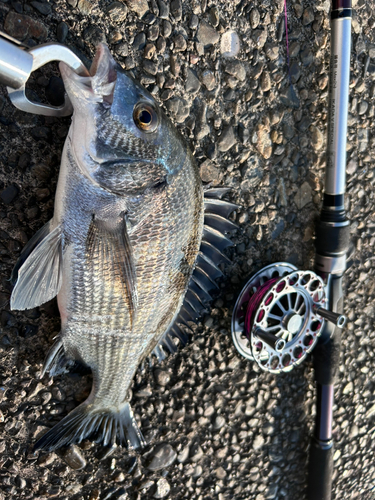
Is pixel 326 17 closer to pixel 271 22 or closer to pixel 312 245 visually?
pixel 271 22

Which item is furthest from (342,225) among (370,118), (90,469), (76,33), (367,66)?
(90,469)

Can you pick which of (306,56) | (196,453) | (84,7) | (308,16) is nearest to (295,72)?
(306,56)

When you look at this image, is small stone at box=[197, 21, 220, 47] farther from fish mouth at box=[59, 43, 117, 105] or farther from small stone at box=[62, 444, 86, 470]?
small stone at box=[62, 444, 86, 470]

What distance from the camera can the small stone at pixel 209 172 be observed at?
1.09 meters

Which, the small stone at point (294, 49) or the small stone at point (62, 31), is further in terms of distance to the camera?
the small stone at point (294, 49)

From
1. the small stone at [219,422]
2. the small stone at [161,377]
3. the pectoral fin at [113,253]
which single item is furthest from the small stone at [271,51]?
the small stone at [219,422]

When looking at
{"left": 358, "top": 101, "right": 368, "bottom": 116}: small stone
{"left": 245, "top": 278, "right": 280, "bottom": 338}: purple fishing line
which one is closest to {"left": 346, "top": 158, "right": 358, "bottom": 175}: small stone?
{"left": 358, "top": 101, "right": 368, "bottom": 116}: small stone

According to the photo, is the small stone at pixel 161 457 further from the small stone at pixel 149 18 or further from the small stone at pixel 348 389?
the small stone at pixel 149 18

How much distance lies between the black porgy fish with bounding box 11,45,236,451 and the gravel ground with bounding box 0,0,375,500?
121mm

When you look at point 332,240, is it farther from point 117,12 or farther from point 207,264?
point 117,12

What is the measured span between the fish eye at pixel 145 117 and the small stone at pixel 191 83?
312 millimetres

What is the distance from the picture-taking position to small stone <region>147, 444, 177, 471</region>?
1.17 metres

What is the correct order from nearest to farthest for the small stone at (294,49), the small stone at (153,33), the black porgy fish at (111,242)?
the black porgy fish at (111,242), the small stone at (153,33), the small stone at (294,49)

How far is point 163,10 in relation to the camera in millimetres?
968
